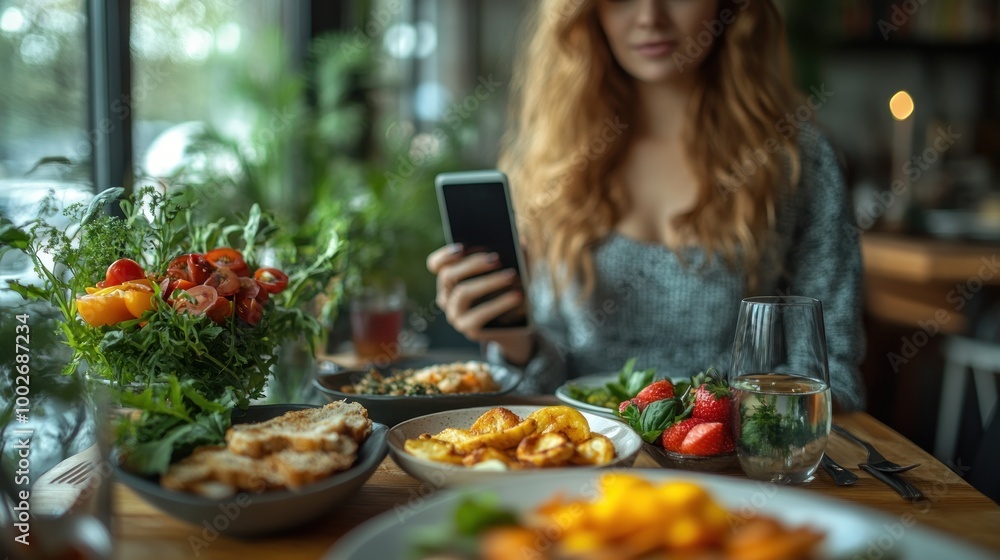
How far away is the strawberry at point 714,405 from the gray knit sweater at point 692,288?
0.68 meters

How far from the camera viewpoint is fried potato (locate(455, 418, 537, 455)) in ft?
2.95

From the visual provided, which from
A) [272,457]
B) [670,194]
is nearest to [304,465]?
[272,457]

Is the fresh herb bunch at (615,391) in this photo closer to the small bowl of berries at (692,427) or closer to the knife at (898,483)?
the small bowl of berries at (692,427)

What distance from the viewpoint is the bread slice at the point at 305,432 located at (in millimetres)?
819

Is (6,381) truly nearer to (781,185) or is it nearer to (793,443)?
(793,443)

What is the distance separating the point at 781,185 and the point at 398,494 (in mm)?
1185

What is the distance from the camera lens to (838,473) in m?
0.99

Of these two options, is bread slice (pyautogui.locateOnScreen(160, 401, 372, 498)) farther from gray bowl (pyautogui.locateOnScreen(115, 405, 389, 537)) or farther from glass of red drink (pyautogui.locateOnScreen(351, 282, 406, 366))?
glass of red drink (pyautogui.locateOnScreen(351, 282, 406, 366))

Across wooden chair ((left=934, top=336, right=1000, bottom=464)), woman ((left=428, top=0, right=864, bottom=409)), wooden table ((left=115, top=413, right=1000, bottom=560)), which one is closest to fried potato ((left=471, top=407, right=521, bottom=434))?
wooden table ((left=115, top=413, right=1000, bottom=560))

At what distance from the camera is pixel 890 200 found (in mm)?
4840

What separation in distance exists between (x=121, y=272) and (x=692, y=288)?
1.16 meters

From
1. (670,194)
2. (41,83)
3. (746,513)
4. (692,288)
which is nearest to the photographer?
(746,513)

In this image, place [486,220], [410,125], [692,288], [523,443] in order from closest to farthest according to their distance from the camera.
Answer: [523,443] → [486,220] → [692,288] → [410,125]

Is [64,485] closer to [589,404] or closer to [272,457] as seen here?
[272,457]
